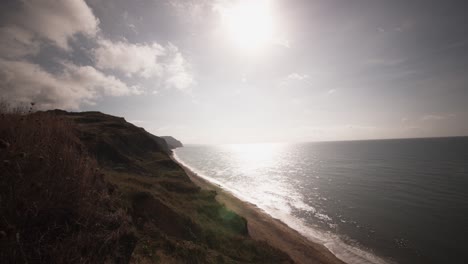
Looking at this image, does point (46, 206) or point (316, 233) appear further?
point (316, 233)

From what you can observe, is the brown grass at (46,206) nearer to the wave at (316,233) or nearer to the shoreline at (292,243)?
the shoreline at (292,243)

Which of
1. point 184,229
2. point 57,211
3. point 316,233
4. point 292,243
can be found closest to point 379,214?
point 316,233

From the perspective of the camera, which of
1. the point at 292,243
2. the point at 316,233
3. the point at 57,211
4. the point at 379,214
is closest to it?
the point at 57,211

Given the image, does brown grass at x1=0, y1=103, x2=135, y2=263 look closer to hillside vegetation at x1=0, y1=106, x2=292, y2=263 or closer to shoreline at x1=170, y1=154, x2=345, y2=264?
hillside vegetation at x1=0, y1=106, x2=292, y2=263

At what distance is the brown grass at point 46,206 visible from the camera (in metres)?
4.26

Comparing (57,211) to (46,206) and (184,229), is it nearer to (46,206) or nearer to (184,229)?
(46,206)

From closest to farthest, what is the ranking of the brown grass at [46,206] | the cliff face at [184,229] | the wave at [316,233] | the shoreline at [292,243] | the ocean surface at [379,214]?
the brown grass at [46,206]
the cliff face at [184,229]
the shoreline at [292,243]
the wave at [316,233]
the ocean surface at [379,214]

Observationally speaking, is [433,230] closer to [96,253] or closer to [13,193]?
[96,253]

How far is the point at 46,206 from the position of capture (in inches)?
195

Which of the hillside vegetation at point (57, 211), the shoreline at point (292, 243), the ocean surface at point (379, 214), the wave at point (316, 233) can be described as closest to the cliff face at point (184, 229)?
the hillside vegetation at point (57, 211)

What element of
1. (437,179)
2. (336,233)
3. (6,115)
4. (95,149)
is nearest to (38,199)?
(6,115)

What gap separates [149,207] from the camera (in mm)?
13500

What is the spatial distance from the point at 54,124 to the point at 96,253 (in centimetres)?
534

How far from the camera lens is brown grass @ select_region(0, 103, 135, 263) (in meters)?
4.26
